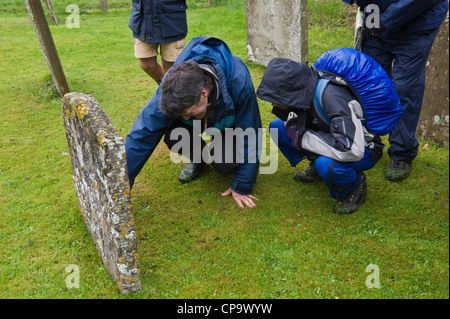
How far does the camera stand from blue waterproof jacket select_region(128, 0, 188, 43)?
468cm

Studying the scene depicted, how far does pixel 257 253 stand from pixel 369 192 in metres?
1.30

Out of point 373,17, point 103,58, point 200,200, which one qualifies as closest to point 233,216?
point 200,200

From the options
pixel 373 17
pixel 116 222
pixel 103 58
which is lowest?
pixel 103 58

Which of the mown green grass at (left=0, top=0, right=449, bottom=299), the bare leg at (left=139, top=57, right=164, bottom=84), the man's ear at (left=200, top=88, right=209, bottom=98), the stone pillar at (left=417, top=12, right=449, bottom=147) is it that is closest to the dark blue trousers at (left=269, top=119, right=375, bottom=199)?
the mown green grass at (left=0, top=0, right=449, bottom=299)

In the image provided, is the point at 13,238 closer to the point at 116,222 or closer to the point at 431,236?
the point at 116,222

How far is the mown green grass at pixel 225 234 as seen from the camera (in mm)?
2852

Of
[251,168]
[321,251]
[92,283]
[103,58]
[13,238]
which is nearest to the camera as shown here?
[92,283]

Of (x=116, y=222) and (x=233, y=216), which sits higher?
(x=116, y=222)

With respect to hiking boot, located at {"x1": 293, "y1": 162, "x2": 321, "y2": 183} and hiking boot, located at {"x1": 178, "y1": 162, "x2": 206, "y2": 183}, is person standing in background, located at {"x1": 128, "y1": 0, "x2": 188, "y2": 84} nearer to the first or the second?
hiking boot, located at {"x1": 178, "y1": 162, "x2": 206, "y2": 183}

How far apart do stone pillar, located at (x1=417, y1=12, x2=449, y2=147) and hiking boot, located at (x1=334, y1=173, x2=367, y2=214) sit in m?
1.47

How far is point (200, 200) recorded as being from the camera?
149 inches

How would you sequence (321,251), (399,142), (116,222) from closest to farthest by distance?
(116,222) < (321,251) < (399,142)

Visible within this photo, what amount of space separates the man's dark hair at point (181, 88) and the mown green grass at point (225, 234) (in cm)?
111

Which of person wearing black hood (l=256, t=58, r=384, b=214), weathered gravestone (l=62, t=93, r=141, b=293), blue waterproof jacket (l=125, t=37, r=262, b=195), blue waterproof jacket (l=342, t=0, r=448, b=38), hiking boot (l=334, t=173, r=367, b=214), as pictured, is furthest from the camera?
hiking boot (l=334, t=173, r=367, b=214)
